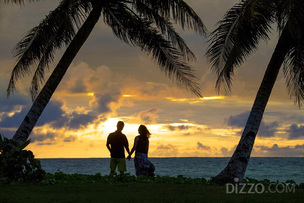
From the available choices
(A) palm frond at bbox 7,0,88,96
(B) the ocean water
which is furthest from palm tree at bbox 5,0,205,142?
(B) the ocean water

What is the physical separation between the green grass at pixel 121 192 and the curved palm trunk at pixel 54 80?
226 centimetres

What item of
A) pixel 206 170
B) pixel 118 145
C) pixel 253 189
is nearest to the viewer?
pixel 253 189

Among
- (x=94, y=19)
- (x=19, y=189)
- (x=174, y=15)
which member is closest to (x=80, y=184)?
(x=19, y=189)

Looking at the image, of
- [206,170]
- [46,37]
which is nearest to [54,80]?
[46,37]

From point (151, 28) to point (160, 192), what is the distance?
7314 millimetres

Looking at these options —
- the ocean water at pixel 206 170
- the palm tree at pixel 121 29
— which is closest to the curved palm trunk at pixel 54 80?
the palm tree at pixel 121 29

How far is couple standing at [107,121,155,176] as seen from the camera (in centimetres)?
1313

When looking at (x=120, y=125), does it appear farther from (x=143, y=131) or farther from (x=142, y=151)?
(x=142, y=151)

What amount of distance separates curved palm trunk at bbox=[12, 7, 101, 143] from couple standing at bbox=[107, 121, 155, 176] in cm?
250

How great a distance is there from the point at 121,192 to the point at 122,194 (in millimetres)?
388

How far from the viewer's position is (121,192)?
Result: 32.1 ft

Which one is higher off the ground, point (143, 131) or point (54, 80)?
point (54, 80)

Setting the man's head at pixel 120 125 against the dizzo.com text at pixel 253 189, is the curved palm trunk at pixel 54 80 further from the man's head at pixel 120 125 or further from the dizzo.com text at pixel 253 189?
the dizzo.com text at pixel 253 189

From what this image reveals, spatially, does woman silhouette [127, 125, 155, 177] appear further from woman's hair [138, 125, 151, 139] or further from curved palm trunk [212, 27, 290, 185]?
curved palm trunk [212, 27, 290, 185]
